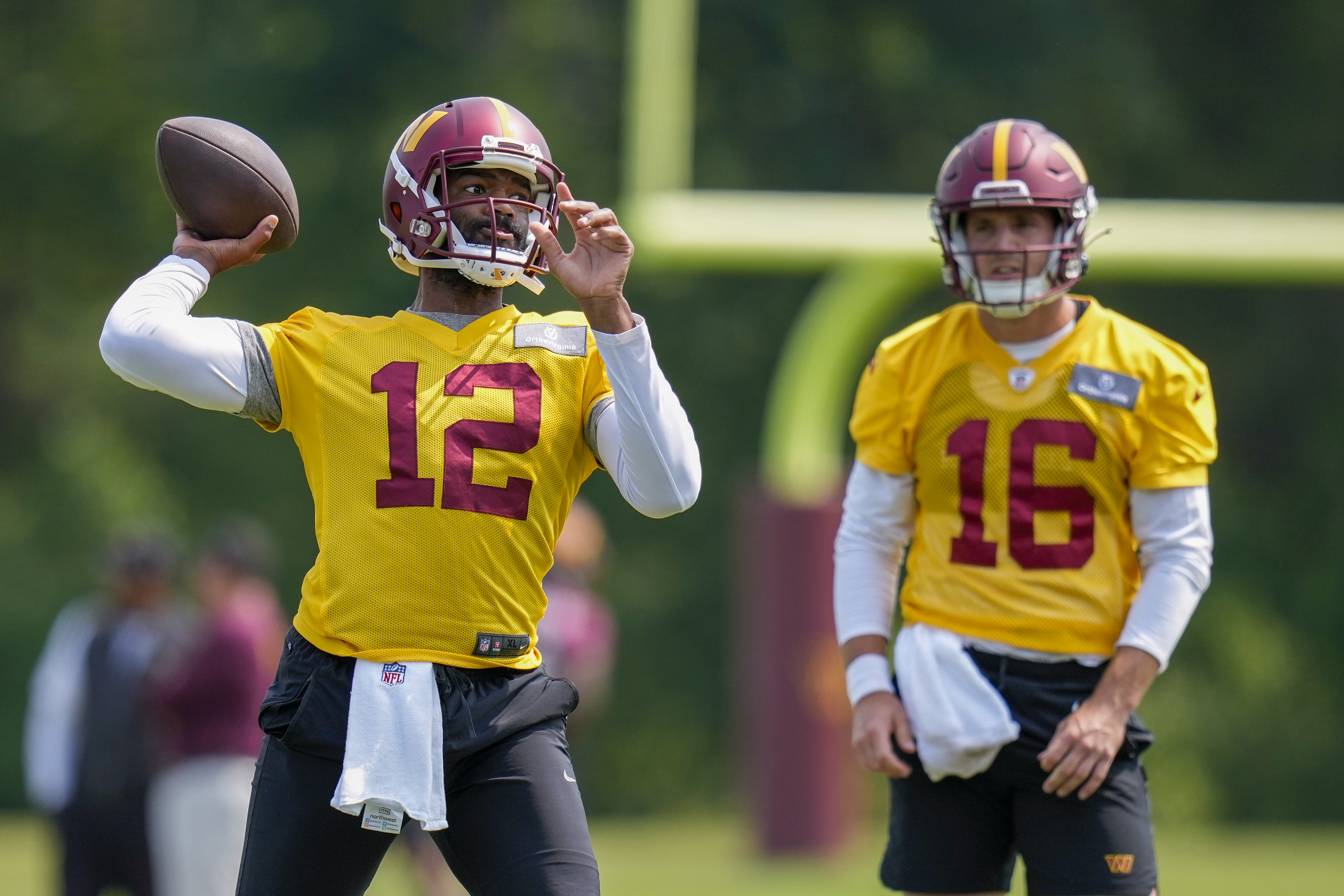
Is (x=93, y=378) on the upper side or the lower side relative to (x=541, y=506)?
upper

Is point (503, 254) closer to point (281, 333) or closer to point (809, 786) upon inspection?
point (281, 333)

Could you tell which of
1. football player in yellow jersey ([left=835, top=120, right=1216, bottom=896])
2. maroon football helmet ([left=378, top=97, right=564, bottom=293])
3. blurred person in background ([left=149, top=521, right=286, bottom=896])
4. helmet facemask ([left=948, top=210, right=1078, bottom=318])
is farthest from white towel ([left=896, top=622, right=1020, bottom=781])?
blurred person in background ([left=149, top=521, right=286, bottom=896])

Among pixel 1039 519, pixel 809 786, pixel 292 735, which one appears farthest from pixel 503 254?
pixel 809 786

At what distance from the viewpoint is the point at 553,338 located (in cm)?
319

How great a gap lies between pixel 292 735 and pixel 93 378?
14.9 metres

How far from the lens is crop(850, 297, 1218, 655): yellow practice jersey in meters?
3.49

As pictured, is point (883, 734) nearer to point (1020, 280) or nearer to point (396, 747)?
point (1020, 280)

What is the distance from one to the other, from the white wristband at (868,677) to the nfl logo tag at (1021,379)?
1.99 ft

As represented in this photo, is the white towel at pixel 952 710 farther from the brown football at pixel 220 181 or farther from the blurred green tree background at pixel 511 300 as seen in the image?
the blurred green tree background at pixel 511 300

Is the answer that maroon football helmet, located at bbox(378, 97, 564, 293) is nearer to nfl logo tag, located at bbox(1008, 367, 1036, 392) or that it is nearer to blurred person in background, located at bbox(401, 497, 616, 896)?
nfl logo tag, located at bbox(1008, 367, 1036, 392)

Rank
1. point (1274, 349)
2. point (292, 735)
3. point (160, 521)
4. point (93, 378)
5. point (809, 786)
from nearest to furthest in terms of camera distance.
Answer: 1. point (292, 735)
2. point (809, 786)
3. point (1274, 349)
4. point (160, 521)
5. point (93, 378)

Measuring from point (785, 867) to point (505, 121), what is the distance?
6.59 meters

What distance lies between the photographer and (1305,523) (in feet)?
47.9

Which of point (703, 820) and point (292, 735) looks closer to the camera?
point (292, 735)
